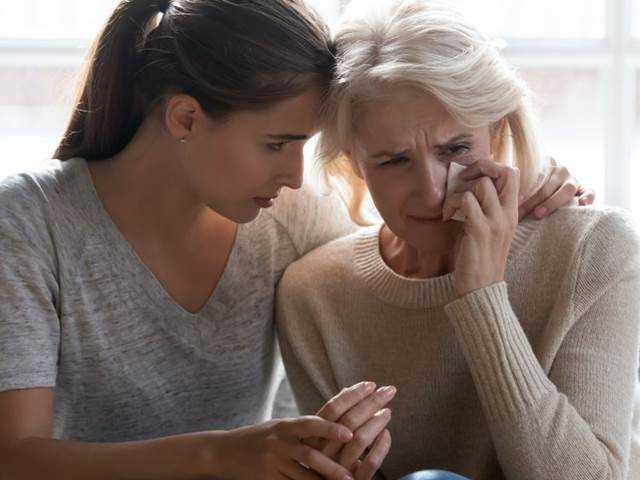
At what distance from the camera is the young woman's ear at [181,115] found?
1.91 meters

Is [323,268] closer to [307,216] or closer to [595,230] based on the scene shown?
[307,216]

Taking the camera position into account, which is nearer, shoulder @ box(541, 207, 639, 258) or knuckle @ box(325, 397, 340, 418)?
knuckle @ box(325, 397, 340, 418)

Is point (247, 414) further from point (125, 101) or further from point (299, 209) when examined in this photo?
point (125, 101)

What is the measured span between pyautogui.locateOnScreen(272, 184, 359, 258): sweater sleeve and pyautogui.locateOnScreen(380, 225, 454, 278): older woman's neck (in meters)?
0.12

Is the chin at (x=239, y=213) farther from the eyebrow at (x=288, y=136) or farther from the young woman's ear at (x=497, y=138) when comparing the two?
the young woman's ear at (x=497, y=138)

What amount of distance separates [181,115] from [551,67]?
165 centimetres

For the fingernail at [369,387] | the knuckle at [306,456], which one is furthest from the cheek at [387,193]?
the knuckle at [306,456]

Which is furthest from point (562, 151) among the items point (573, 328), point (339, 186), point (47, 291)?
point (47, 291)

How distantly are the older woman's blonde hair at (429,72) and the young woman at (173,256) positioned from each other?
5 centimetres

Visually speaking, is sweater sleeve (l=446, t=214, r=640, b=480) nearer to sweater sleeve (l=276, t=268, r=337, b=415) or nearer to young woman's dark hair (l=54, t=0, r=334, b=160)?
sweater sleeve (l=276, t=268, r=337, b=415)

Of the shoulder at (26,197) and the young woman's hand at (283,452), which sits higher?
the shoulder at (26,197)

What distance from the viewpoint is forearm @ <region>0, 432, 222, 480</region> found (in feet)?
5.87

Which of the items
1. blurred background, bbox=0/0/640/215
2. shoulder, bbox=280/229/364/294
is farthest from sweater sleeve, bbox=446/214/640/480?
blurred background, bbox=0/0/640/215

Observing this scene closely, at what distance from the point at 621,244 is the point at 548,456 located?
367 mm
